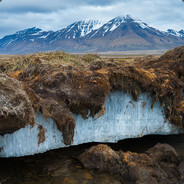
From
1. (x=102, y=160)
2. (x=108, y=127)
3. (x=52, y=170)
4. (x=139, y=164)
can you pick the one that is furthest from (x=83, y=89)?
(x=139, y=164)

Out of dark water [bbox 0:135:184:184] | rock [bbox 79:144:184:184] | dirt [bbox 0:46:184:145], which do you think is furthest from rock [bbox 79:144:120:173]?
dirt [bbox 0:46:184:145]

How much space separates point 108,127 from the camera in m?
12.8

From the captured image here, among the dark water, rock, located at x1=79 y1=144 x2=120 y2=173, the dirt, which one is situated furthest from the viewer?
the dirt

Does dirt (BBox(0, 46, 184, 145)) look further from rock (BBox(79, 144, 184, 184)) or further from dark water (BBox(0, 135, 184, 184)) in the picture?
rock (BBox(79, 144, 184, 184))

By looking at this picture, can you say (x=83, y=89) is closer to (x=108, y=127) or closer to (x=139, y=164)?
(x=108, y=127)

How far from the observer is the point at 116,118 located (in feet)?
42.4

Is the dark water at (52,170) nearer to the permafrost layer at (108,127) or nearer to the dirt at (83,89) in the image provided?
the permafrost layer at (108,127)

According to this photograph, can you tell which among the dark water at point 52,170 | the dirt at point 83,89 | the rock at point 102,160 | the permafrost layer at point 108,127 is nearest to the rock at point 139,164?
the rock at point 102,160

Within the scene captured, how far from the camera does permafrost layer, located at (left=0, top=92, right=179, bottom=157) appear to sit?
10148 millimetres

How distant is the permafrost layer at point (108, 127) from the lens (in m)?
10.1

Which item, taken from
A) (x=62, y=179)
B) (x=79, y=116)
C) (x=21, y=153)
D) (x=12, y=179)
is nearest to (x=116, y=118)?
(x=79, y=116)

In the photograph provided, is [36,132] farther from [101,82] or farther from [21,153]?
[101,82]

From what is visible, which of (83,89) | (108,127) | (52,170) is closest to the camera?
(52,170)

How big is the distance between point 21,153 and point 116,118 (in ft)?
18.4
